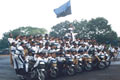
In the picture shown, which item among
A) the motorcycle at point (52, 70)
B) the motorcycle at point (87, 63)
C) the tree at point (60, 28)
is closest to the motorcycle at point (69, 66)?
the motorcycle at point (52, 70)

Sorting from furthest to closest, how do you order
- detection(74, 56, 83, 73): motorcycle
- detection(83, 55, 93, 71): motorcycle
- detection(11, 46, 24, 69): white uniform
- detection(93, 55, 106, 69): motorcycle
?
detection(93, 55, 106, 69): motorcycle < detection(83, 55, 93, 71): motorcycle < detection(74, 56, 83, 73): motorcycle < detection(11, 46, 24, 69): white uniform

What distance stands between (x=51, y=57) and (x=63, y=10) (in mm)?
7482

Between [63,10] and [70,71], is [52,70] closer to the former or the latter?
[70,71]

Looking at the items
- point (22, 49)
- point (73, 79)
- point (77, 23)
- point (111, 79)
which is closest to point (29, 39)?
point (22, 49)

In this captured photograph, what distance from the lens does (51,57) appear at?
1125 centimetres

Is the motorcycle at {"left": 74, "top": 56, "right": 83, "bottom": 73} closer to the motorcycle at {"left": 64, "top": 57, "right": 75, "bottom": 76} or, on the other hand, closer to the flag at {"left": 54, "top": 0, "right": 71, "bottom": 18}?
the motorcycle at {"left": 64, "top": 57, "right": 75, "bottom": 76}

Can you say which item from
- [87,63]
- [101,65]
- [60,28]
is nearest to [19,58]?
[87,63]

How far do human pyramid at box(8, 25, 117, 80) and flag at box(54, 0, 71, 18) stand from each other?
3766 mm

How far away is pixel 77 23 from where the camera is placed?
44.9 m

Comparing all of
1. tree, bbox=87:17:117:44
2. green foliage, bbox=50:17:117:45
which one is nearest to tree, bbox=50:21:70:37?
green foliage, bbox=50:17:117:45

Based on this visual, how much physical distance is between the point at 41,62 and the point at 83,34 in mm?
29290

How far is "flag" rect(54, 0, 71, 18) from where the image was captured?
17453mm

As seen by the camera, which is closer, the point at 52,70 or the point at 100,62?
the point at 52,70

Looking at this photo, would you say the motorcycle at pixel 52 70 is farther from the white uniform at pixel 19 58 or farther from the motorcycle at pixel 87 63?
the motorcycle at pixel 87 63
